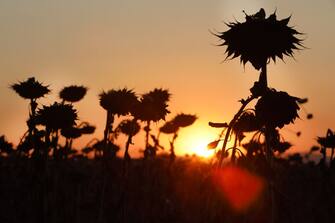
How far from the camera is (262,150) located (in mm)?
4090

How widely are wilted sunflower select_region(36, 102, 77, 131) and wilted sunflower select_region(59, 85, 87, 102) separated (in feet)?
6.88

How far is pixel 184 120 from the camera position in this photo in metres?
11.7

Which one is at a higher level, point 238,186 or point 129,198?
point 129,198

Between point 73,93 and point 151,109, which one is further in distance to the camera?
point 73,93

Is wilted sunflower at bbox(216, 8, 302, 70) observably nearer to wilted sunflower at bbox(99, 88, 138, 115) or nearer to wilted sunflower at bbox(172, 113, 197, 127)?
wilted sunflower at bbox(99, 88, 138, 115)

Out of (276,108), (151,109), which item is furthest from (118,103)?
(276,108)

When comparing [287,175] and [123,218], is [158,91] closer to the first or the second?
[123,218]

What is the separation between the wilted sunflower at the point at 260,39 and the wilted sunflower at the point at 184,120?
25.1ft

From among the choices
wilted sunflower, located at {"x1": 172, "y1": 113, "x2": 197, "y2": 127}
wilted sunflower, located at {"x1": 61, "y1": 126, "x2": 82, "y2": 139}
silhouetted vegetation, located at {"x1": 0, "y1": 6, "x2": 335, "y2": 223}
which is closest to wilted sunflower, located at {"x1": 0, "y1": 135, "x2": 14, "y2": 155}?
silhouetted vegetation, located at {"x1": 0, "y1": 6, "x2": 335, "y2": 223}

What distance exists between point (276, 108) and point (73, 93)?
22.1ft

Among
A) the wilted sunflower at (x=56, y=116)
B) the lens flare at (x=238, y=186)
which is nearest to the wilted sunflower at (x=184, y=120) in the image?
the wilted sunflower at (x=56, y=116)

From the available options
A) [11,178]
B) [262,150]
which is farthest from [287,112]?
[11,178]

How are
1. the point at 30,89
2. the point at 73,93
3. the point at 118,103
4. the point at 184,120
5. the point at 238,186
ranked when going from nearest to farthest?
the point at 238,186
the point at 118,103
the point at 30,89
the point at 73,93
the point at 184,120

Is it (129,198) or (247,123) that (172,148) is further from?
(247,123)
